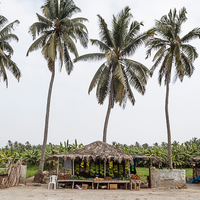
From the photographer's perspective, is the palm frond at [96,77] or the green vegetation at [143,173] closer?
the palm frond at [96,77]

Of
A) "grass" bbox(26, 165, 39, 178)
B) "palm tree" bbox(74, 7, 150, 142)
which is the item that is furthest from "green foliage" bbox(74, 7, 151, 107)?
"grass" bbox(26, 165, 39, 178)

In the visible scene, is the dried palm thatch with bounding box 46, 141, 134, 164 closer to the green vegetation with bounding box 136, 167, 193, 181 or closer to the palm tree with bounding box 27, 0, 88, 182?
the palm tree with bounding box 27, 0, 88, 182

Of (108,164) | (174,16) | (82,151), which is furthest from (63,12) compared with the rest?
(108,164)

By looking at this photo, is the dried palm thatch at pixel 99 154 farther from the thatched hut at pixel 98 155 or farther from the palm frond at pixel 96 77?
the palm frond at pixel 96 77

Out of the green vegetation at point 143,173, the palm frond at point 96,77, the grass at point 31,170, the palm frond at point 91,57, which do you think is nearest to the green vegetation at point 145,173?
the green vegetation at point 143,173

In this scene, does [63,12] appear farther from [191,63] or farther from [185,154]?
[185,154]

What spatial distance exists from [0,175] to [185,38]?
53.6 feet

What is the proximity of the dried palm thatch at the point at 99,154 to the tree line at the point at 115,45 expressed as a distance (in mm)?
3094

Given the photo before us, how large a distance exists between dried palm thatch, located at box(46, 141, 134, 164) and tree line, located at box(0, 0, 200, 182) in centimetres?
309

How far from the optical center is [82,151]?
45.5 feet

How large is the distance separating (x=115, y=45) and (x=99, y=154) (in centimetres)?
896

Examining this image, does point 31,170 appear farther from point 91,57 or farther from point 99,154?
point 91,57

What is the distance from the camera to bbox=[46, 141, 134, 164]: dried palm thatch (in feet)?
42.1

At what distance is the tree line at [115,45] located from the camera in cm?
1694
